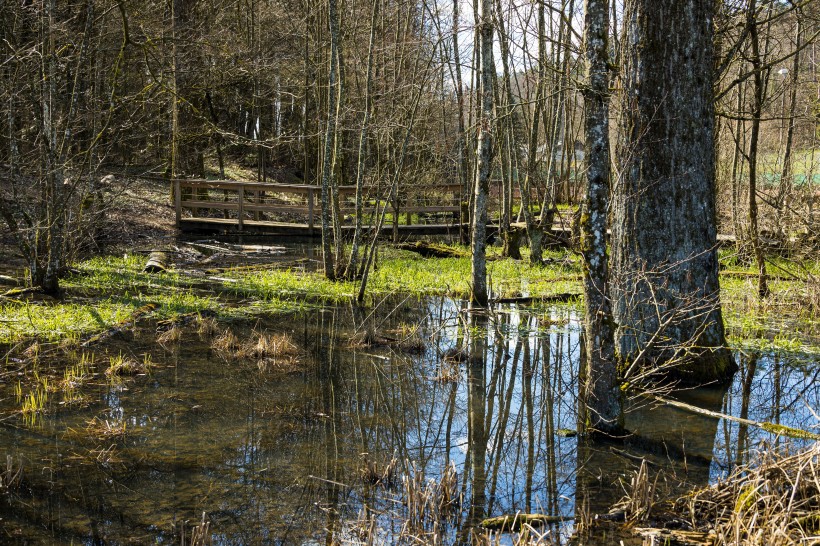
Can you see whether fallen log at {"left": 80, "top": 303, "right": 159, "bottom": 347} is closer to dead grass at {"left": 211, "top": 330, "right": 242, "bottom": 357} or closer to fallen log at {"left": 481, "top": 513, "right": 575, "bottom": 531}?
dead grass at {"left": 211, "top": 330, "right": 242, "bottom": 357}

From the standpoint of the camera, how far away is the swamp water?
4492 mm

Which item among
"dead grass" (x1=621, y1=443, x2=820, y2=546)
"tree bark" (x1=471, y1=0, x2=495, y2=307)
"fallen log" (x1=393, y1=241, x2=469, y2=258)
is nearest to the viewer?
"dead grass" (x1=621, y1=443, x2=820, y2=546)

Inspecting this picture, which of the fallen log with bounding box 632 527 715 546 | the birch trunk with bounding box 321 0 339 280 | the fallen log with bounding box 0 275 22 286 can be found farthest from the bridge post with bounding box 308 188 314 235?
the fallen log with bounding box 632 527 715 546

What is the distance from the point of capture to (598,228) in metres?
5.36

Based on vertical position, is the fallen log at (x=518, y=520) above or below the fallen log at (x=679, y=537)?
below

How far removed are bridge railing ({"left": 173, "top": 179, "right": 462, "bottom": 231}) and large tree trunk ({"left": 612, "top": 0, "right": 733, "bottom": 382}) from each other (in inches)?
462

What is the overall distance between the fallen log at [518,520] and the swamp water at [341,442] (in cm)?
10

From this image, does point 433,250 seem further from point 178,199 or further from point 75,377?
point 75,377

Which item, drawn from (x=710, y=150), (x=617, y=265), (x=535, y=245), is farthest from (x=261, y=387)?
(x=535, y=245)

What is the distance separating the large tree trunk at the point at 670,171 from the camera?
7.24 metres

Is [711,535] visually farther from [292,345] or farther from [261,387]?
[292,345]

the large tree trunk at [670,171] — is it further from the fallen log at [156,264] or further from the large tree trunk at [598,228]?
the fallen log at [156,264]

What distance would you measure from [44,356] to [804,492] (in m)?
7.46

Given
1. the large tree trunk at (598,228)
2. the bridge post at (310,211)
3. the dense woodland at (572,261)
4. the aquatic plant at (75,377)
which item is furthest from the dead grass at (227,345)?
the bridge post at (310,211)
